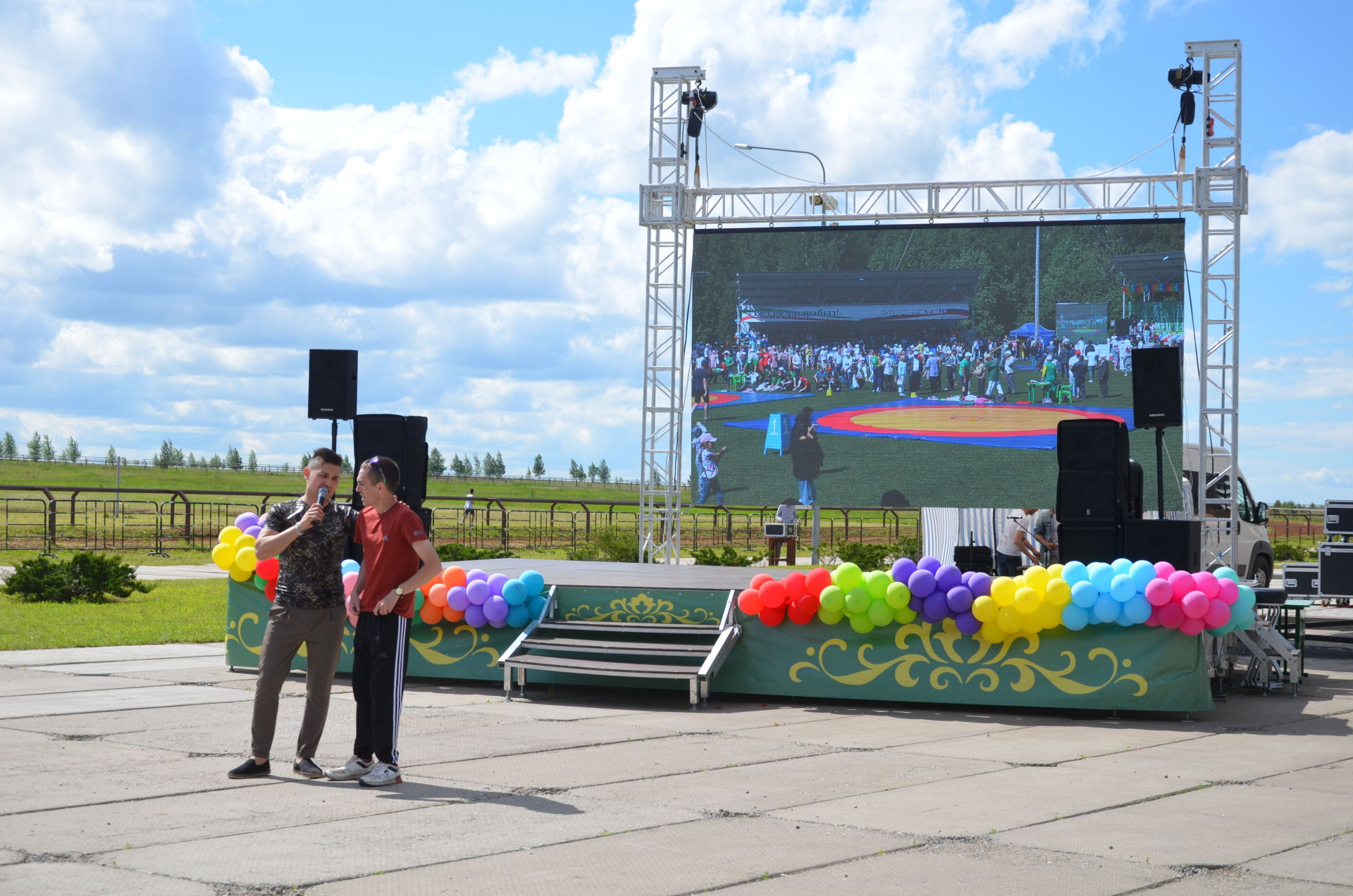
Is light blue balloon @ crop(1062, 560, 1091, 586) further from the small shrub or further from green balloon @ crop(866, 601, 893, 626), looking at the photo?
the small shrub

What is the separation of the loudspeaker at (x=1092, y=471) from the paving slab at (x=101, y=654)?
8316 mm

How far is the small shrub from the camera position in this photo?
1892cm

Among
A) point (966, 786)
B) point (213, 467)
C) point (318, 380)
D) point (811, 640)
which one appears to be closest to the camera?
point (966, 786)

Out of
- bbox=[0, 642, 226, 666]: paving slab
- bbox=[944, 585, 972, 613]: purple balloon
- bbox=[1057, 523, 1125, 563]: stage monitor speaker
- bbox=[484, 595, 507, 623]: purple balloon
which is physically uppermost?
bbox=[1057, 523, 1125, 563]: stage monitor speaker

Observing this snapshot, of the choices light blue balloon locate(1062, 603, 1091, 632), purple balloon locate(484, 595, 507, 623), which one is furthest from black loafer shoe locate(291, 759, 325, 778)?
light blue balloon locate(1062, 603, 1091, 632)

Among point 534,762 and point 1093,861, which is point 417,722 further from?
point 1093,861

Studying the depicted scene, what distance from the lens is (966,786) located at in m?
7.33

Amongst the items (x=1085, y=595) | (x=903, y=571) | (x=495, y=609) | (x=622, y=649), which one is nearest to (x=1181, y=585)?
(x=1085, y=595)

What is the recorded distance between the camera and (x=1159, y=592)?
9992mm

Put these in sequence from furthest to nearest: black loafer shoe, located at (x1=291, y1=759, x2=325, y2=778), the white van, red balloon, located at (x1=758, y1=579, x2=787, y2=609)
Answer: the white van, red balloon, located at (x1=758, y1=579, x2=787, y2=609), black loafer shoe, located at (x1=291, y1=759, x2=325, y2=778)

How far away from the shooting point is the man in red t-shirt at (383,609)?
23.4 feet

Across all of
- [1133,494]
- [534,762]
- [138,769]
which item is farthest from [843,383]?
[138,769]

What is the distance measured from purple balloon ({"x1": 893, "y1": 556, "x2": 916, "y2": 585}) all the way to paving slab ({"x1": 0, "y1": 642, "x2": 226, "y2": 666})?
6.77 metres

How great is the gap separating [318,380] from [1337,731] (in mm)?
9760
